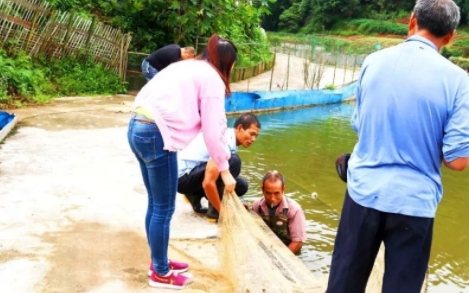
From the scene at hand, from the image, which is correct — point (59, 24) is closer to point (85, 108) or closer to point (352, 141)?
point (85, 108)

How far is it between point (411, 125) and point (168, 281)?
172 centimetres

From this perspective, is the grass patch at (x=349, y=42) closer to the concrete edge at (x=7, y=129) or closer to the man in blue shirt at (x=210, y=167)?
the concrete edge at (x=7, y=129)

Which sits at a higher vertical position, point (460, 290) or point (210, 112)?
point (210, 112)

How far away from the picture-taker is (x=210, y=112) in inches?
100

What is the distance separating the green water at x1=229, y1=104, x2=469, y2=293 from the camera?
4801 mm

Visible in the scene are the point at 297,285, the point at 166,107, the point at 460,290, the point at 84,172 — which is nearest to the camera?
the point at 166,107

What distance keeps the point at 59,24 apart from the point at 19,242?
8.63 m

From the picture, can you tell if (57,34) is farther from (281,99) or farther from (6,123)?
(281,99)

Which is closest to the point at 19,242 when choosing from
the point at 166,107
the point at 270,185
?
the point at 166,107

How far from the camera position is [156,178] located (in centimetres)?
262

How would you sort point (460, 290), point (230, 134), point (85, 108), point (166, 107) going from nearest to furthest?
1. point (166, 107)
2. point (230, 134)
3. point (460, 290)
4. point (85, 108)

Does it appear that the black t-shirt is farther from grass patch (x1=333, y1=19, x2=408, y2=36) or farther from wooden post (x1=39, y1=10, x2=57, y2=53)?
grass patch (x1=333, y1=19, x2=408, y2=36)

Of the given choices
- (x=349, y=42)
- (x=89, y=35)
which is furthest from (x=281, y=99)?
(x=349, y=42)

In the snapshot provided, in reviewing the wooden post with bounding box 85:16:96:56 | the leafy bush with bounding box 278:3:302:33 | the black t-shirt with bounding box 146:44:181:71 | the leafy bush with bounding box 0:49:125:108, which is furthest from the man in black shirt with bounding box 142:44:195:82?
the leafy bush with bounding box 278:3:302:33
